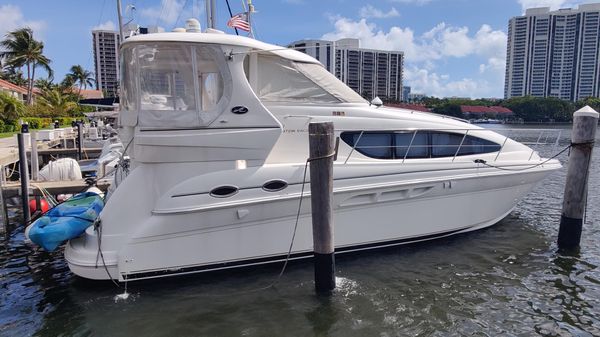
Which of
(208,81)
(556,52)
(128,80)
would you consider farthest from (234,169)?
(556,52)

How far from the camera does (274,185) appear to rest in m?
6.14

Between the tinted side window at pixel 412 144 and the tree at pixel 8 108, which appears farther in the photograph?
the tree at pixel 8 108

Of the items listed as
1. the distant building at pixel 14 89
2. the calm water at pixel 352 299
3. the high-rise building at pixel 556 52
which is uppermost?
the high-rise building at pixel 556 52

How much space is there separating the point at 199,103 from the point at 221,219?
5.45 feet

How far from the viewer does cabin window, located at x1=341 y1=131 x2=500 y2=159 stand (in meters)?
7.11

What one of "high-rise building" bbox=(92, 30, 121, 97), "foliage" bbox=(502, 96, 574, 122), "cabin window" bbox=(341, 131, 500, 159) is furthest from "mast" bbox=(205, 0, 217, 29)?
"foliage" bbox=(502, 96, 574, 122)

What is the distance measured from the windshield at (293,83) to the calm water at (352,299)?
2453 millimetres

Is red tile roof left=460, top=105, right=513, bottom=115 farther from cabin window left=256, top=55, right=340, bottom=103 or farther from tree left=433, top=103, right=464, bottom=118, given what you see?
cabin window left=256, top=55, right=340, bottom=103

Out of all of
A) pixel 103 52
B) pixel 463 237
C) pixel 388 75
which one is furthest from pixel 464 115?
pixel 463 237

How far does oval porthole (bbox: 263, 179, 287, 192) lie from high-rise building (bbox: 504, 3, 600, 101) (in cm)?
10310

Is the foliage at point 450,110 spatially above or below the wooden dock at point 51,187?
above

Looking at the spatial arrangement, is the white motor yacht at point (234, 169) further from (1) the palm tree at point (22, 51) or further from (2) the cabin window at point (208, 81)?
(1) the palm tree at point (22, 51)

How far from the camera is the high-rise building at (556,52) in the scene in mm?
88938

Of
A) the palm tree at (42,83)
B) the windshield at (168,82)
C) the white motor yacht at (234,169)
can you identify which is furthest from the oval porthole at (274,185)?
the palm tree at (42,83)
